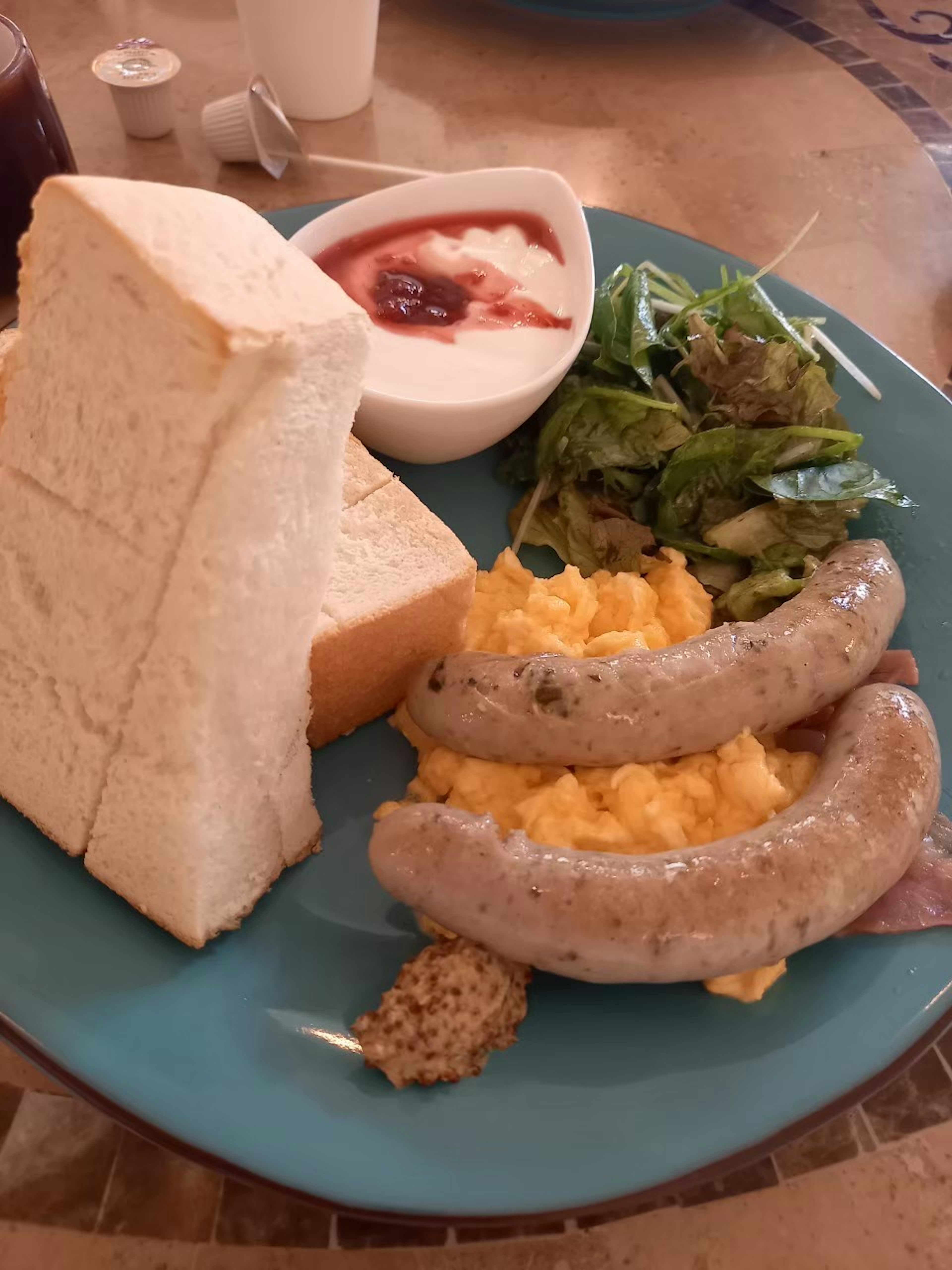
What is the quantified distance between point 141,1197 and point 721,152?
13.8ft

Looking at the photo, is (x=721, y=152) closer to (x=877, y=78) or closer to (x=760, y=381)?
(x=877, y=78)

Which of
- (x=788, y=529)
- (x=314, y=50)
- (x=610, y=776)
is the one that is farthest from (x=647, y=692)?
(x=314, y=50)

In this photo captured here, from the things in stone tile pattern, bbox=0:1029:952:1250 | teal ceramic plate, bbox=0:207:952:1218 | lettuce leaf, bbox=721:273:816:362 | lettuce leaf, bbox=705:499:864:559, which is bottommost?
stone tile pattern, bbox=0:1029:952:1250

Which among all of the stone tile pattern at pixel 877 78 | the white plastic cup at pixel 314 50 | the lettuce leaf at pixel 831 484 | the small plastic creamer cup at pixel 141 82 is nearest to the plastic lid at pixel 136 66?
the small plastic creamer cup at pixel 141 82

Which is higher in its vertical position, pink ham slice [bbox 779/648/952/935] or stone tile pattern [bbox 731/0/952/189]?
stone tile pattern [bbox 731/0/952/189]

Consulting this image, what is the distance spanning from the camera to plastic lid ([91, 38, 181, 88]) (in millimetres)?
3275

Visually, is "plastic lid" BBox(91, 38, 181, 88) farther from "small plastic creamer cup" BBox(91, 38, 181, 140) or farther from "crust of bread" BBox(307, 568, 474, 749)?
"crust of bread" BBox(307, 568, 474, 749)

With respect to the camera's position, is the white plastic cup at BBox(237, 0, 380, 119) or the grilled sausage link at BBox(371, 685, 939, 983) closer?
the grilled sausage link at BBox(371, 685, 939, 983)

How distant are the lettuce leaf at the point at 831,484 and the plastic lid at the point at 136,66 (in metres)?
2.65

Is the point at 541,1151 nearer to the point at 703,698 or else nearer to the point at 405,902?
the point at 405,902

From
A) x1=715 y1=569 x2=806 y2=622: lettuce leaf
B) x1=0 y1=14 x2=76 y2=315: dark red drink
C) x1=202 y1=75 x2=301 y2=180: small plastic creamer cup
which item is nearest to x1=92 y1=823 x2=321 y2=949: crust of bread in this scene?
x1=715 y1=569 x2=806 y2=622: lettuce leaf

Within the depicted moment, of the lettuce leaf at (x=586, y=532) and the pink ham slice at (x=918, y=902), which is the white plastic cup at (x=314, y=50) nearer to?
the lettuce leaf at (x=586, y=532)

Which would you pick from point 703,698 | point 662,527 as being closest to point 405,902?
point 703,698

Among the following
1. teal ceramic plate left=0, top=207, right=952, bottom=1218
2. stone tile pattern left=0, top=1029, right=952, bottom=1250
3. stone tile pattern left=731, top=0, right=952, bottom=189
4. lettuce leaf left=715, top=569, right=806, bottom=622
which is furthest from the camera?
stone tile pattern left=731, top=0, right=952, bottom=189
